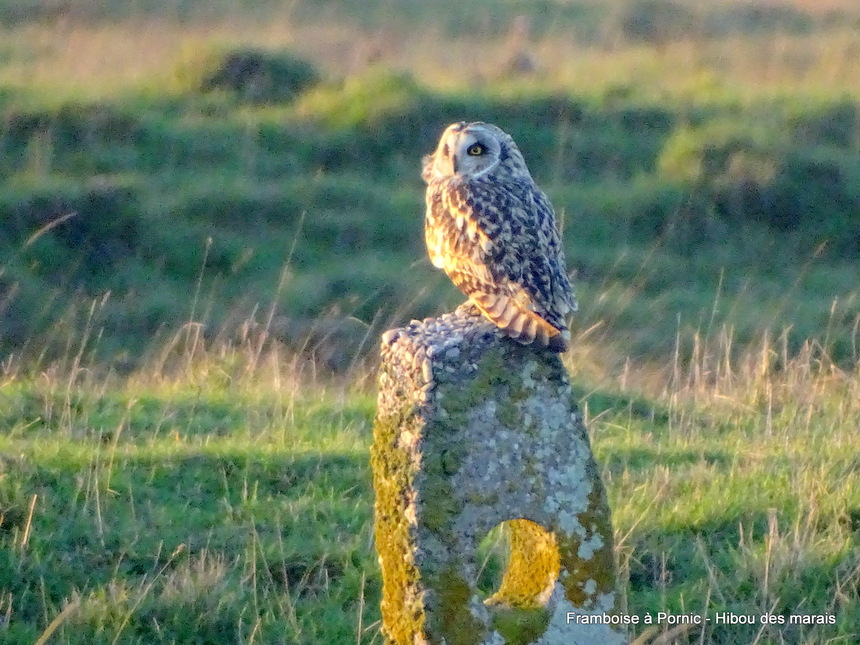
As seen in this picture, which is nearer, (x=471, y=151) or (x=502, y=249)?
(x=502, y=249)

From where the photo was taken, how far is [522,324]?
3.15 metres

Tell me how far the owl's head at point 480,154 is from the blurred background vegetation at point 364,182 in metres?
4.54

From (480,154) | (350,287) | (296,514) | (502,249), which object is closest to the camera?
(502,249)

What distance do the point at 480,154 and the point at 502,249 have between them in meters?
0.46

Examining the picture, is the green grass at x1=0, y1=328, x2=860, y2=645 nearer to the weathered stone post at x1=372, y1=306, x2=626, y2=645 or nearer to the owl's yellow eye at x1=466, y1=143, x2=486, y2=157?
the weathered stone post at x1=372, y1=306, x2=626, y2=645

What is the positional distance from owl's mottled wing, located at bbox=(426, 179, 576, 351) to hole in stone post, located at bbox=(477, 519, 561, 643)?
1.65 feet

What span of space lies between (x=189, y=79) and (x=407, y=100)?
260 centimetres

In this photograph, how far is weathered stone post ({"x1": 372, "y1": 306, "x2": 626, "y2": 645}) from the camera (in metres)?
2.94

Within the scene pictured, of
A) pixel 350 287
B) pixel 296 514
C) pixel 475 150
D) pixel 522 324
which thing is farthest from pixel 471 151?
pixel 350 287

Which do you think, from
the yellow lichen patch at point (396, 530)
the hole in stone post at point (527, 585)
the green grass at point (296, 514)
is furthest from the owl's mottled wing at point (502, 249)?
the green grass at point (296, 514)

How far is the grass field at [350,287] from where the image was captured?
174 inches

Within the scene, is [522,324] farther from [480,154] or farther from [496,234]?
[480,154]

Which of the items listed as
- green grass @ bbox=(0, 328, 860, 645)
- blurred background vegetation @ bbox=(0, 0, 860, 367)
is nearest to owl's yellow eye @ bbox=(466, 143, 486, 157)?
green grass @ bbox=(0, 328, 860, 645)

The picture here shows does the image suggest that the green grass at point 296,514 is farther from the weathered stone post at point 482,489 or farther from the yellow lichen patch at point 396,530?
the weathered stone post at point 482,489
